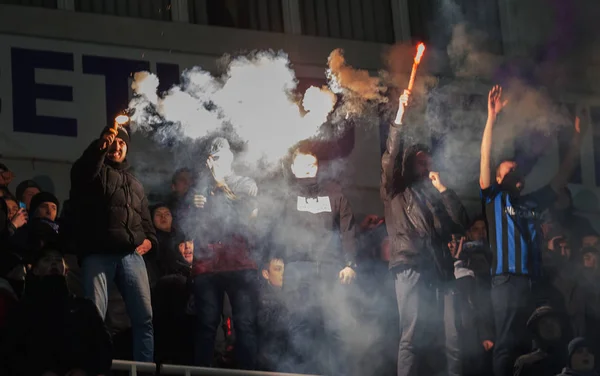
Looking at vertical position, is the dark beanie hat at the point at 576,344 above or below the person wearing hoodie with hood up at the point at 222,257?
below

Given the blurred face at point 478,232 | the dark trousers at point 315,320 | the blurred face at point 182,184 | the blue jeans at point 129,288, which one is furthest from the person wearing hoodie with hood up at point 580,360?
the blue jeans at point 129,288

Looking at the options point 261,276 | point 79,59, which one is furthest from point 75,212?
point 79,59

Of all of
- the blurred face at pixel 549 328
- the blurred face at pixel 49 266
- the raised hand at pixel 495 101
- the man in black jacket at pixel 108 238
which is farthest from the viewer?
the raised hand at pixel 495 101

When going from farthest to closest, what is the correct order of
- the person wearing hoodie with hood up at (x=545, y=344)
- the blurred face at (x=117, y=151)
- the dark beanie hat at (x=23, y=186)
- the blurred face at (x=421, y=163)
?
the person wearing hoodie with hood up at (x=545, y=344) → the blurred face at (x=421, y=163) → the dark beanie hat at (x=23, y=186) → the blurred face at (x=117, y=151)

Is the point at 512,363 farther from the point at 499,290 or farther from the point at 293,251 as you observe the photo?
the point at 293,251

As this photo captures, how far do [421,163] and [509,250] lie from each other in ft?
4.01

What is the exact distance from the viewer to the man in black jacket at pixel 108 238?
1255 centimetres

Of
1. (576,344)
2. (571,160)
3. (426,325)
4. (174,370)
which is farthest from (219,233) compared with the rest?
(571,160)

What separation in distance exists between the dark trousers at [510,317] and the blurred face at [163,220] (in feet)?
10.1

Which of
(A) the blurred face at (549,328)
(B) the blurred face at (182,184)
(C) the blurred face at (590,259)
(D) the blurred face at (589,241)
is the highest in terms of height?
(B) the blurred face at (182,184)

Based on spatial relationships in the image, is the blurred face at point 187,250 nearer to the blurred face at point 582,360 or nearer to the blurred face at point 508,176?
the blurred face at point 508,176

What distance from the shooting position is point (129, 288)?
1262 cm

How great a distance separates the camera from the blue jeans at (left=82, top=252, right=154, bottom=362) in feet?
41.1

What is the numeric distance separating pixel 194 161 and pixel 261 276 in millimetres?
1491
